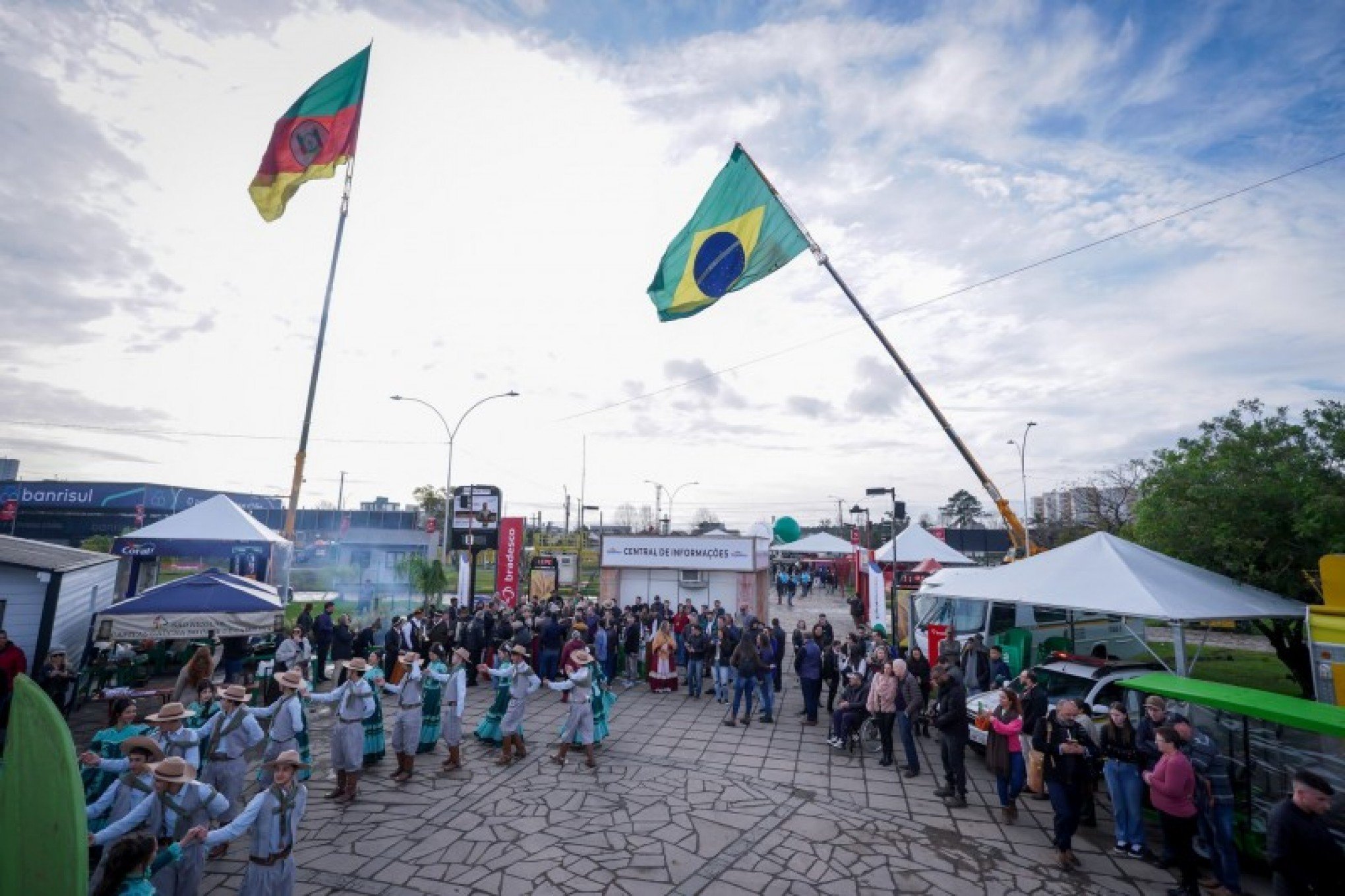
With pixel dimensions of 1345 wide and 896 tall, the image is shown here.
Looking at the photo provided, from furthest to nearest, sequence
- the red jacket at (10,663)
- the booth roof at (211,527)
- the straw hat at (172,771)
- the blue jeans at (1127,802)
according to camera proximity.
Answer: the booth roof at (211,527), the red jacket at (10,663), the blue jeans at (1127,802), the straw hat at (172,771)

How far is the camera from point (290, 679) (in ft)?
26.5

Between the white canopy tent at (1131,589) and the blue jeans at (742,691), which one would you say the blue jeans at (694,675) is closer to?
the blue jeans at (742,691)

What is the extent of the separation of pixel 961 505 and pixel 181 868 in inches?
4107

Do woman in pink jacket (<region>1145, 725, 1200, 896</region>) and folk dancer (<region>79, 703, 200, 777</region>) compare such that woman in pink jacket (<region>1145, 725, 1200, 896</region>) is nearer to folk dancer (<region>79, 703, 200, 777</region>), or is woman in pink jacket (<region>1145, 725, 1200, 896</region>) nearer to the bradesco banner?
folk dancer (<region>79, 703, 200, 777</region>)

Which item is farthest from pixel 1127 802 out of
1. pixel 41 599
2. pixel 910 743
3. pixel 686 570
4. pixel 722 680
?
pixel 41 599

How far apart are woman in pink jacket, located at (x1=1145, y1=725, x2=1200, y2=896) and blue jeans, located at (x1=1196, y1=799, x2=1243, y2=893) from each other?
187mm

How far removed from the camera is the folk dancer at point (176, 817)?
17.9 feet

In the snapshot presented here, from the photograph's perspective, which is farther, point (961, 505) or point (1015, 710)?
point (961, 505)

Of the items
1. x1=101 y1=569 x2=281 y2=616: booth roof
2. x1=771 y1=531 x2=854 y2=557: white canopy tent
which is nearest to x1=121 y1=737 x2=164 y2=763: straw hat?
x1=101 y1=569 x2=281 y2=616: booth roof

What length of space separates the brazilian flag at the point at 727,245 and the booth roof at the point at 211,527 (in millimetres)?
13881

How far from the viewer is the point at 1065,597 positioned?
36.9 ft

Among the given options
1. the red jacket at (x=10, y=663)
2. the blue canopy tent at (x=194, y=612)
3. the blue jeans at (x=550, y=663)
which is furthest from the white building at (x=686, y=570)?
the red jacket at (x=10, y=663)

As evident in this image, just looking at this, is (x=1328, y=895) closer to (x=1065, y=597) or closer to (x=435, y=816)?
(x=1065, y=597)

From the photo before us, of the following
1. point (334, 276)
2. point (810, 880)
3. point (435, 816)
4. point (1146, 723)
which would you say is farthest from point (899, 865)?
point (334, 276)
